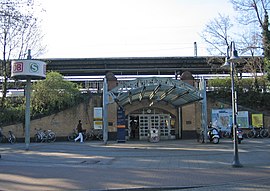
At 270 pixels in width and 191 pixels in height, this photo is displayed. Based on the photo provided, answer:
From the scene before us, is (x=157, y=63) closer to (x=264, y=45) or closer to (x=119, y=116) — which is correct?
(x=264, y=45)

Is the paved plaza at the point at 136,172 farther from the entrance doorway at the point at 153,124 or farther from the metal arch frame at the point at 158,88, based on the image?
the entrance doorway at the point at 153,124

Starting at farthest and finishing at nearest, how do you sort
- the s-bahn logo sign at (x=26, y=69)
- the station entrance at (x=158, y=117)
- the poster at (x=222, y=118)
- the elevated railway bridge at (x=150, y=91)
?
the poster at (x=222, y=118) < the station entrance at (x=158, y=117) < the elevated railway bridge at (x=150, y=91) < the s-bahn logo sign at (x=26, y=69)

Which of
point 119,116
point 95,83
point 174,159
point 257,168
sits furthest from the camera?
point 95,83

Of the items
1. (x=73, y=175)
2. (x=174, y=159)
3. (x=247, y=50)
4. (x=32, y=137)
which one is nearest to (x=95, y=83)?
(x=32, y=137)

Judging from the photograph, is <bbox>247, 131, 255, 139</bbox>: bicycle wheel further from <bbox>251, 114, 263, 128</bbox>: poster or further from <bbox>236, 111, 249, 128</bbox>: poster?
<bbox>251, 114, 263, 128</bbox>: poster

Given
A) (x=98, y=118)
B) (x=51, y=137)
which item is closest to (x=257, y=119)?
(x=98, y=118)

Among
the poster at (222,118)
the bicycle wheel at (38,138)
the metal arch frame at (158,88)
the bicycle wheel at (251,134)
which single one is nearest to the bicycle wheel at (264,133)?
the bicycle wheel at (251,134)

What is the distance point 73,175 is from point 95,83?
22033 mm

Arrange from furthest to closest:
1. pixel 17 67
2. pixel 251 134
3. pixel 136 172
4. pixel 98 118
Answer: pixel 98 118, pixel 251 134, pixel 17 67, pixel 136 172

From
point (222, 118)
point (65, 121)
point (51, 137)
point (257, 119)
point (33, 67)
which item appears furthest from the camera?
point (222, 118)

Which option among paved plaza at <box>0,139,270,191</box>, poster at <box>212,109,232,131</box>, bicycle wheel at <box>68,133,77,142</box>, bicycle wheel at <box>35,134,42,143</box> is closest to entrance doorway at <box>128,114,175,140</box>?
poster at <box>212,109,232,131</box>

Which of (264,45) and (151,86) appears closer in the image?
(151,86)

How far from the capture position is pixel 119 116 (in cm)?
2594

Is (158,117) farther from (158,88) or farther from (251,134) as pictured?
(158,88)
